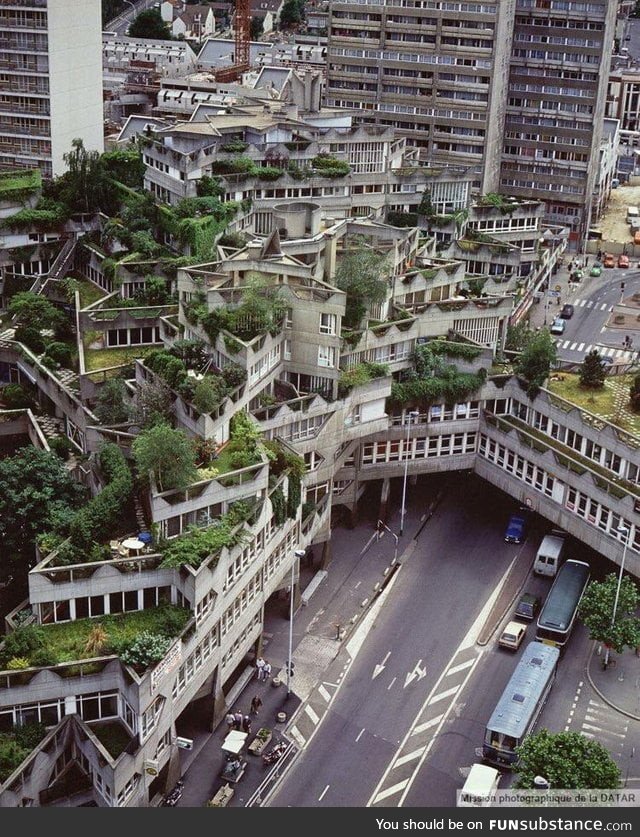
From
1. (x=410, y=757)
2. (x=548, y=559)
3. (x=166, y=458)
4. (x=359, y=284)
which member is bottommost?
(x=410, y=757)

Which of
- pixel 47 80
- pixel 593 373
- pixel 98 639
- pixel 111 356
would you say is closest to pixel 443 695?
pixel 98 639

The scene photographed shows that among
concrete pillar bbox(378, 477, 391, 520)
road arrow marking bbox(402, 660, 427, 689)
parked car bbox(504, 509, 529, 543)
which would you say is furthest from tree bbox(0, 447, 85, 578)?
parked car bbox(504, 509, 529, 543)

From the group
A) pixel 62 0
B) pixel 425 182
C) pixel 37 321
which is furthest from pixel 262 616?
pixel 62 0

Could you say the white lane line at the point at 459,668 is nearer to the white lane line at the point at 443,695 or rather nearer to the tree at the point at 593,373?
the white lane line at the point at 443,695

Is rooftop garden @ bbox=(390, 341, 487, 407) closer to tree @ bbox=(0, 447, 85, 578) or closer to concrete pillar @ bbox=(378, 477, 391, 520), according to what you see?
concrete pillar @ bbox=(378, 477, 391, 520)

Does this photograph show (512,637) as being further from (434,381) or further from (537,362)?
(537,362)

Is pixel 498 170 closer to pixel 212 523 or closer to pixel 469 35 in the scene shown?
pixel 469 35

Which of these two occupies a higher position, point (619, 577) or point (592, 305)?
point (592, 305)
